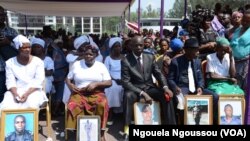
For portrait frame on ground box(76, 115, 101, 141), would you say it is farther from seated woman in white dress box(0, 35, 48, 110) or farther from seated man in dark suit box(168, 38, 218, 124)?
seated man in dark suit box(168, 38, 218, 124)

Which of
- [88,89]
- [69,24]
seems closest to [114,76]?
[88,89]

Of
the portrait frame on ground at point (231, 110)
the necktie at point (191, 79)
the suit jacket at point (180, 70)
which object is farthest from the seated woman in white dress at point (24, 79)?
Answer: the portrait frame on ground at point (231, 110)

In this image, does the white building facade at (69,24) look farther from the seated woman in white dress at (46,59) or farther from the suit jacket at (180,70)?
the suit jacket at (180,70)

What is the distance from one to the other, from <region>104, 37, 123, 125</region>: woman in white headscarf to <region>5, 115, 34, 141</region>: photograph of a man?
180 centimetres

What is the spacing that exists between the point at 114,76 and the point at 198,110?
186cm

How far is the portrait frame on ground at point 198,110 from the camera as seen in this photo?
15.9 ft

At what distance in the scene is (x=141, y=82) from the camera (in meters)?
5.16

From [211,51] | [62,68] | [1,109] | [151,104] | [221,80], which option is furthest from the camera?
[62,68]

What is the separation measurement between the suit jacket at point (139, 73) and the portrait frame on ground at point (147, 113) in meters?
0.27

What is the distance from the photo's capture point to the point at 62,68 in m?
6.61

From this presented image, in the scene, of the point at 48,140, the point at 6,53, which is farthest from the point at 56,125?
the point at 6,53

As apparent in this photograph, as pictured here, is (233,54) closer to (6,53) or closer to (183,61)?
(183,61)

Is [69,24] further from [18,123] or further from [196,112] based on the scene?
[18,123]

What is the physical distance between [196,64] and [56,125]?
2.39 m
